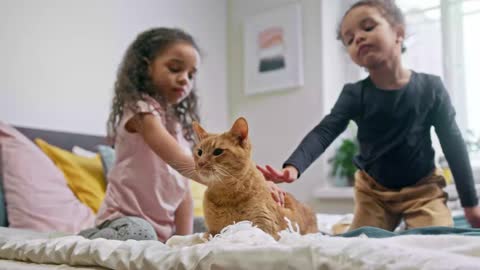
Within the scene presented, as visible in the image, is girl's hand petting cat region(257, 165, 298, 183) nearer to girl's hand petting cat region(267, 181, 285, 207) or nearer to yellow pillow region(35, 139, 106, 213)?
girl's hand petting cat region(267, 181, 285, 207)

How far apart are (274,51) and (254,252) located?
267 cm

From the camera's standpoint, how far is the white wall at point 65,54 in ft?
6.95

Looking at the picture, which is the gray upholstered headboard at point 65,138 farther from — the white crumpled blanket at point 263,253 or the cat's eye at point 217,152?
the cat's eye at point 217,152

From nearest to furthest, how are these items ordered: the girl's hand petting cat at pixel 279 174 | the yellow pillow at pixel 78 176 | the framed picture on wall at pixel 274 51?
the girl's hand petting cat at pixel 279 174
the yellow pillow at pixel 78 176
the framed picture on wall at pixel 274 51

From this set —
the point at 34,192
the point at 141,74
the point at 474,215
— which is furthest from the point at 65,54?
the point at 474,215

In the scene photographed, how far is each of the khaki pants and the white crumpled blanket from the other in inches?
24.1

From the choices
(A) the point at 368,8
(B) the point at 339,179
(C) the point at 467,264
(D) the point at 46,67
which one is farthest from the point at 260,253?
(B) the point at 339,179

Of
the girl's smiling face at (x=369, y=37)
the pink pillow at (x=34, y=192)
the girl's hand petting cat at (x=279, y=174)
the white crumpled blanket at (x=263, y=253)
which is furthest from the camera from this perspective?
the pink pillow at (x=34, y=192)

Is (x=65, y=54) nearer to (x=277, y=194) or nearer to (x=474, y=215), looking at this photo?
(x=277, y=194)

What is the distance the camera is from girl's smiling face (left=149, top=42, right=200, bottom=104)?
53.6 inches

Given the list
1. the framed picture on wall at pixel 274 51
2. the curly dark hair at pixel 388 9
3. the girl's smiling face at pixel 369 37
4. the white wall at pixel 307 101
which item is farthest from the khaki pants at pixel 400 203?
the framed picture on wall at pixel 274 51

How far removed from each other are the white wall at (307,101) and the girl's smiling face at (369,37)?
1.59m

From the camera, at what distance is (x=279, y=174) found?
1.03 m

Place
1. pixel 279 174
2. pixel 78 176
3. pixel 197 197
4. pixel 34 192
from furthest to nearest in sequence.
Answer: pixel 197 197
pixel 78 176
pixel 34 192
pixel 279 174
